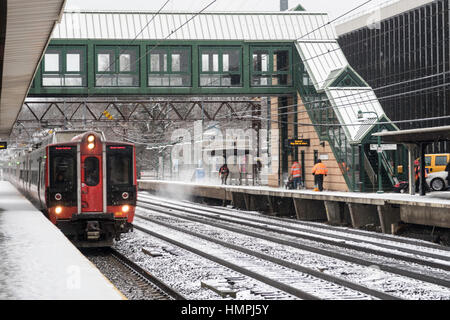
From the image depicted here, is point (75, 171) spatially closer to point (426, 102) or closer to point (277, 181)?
point (277, 181)

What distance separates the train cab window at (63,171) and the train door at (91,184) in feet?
0.87

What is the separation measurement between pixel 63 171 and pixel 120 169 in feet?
4.12

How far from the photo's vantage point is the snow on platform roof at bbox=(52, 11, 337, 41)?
33906 mm

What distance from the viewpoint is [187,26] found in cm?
3456

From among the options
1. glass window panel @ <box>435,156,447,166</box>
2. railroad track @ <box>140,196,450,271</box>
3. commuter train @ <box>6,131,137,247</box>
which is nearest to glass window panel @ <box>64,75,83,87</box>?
railroad track @ <box>140,196,450,271</box>

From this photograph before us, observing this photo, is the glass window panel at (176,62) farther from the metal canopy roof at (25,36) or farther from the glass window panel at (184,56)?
the metal canopy roof at (25,36)

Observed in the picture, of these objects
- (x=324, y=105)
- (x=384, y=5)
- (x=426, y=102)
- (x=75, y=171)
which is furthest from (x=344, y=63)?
(x=75, y=171)

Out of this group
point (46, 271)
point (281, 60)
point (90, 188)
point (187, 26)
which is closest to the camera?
point (46, 271)

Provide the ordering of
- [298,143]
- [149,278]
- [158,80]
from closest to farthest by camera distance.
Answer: [149,278] < [298,143] < [158,80]

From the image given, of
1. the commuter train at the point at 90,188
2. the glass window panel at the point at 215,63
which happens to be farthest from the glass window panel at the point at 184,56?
the commuter train at the point at 90,188

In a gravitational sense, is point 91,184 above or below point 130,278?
above

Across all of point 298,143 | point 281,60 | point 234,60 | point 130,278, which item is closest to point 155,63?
point 234,60

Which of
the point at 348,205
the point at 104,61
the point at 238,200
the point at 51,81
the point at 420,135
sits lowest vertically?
the point at 238,200

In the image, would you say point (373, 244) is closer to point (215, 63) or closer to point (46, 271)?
point (46, 271)
